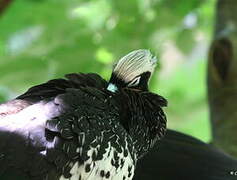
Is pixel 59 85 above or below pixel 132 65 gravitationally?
below

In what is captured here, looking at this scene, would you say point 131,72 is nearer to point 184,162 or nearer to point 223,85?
point 184,162

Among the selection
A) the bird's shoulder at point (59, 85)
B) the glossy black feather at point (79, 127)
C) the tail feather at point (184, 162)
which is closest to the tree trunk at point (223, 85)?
the tail feather at point (184, 162)

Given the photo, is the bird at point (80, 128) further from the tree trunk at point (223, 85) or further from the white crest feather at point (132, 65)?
the tree trunk at point (223, 85)

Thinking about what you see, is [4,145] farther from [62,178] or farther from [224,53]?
[224,53]

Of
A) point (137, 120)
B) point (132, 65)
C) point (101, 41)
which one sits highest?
point (101, 41)

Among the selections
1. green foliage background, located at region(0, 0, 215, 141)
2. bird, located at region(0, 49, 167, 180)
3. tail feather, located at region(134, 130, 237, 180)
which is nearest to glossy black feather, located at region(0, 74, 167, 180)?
bird, located at region(0, 49, 167, 180)

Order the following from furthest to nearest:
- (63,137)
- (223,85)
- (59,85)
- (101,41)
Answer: (101,41) → (223,85) → (59,85) → (63,137)

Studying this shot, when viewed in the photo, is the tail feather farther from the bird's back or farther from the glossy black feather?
the bird's back

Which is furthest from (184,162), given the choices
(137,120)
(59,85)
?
(59,85)
